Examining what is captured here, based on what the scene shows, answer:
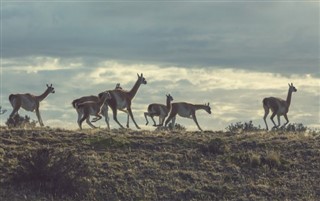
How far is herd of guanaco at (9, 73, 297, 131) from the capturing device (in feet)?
99.9

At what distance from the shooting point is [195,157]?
23.8 m

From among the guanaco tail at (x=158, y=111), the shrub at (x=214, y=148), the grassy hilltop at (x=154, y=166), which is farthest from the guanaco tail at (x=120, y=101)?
the shrub at (x=214, y=148)

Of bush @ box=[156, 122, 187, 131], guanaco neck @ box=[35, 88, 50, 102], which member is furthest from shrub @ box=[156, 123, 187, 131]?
guanaco neck @ box=[35, 88, 50, 102]

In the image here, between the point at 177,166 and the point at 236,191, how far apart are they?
2.13 m

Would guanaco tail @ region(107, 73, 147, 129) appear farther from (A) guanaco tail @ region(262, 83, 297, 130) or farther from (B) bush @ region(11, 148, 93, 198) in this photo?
(B) bush @ region(11, 148, 93, 198)

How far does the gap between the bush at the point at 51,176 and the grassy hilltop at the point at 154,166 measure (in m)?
0.03

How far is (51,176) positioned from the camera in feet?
68.4

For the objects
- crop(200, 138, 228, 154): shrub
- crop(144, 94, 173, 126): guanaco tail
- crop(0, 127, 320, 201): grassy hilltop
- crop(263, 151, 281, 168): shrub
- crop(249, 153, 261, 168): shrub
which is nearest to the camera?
crop(0, 127, 320, 201): grassy hilltop

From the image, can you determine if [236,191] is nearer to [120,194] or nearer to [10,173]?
[120,194]

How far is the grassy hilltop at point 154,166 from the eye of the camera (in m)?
20.8

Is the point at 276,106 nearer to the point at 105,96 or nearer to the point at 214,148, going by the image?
the point at 105,96

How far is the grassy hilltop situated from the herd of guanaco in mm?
4154

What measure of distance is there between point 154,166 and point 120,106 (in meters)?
9.47

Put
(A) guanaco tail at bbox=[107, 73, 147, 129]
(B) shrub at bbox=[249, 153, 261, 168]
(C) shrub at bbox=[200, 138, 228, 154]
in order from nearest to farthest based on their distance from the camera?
(B) shrub at bbox=[249, 153, 261, 168] < (C) shrub at bbox=[200, 138, 228, 154] < (A) guanaco tail at bbox=[107, 73, 147, 129]
